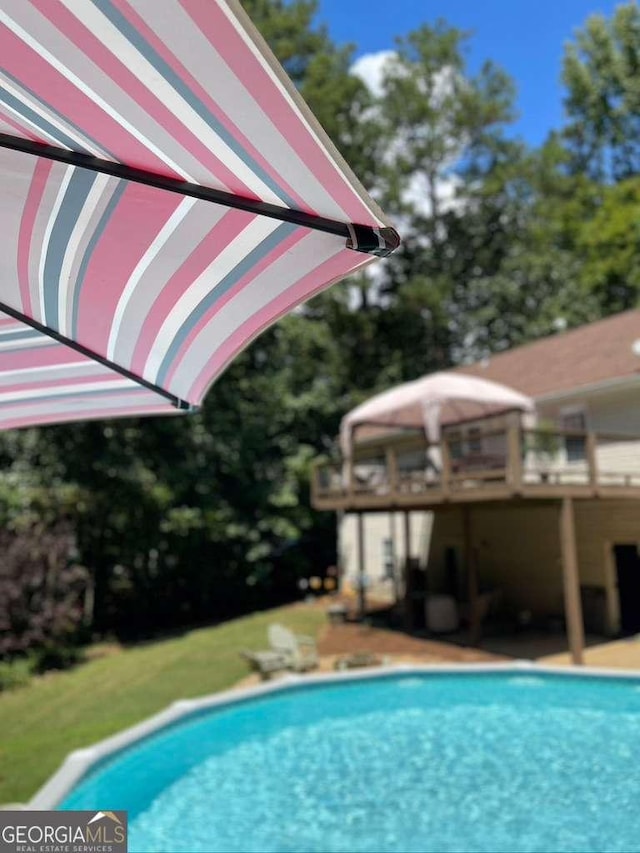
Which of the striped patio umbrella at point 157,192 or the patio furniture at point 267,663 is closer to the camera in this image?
the striped patio umbrella at point 157,192

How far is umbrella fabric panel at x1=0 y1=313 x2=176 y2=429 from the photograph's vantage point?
Answer: 3.81m

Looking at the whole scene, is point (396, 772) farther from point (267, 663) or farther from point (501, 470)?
point (501, 470)

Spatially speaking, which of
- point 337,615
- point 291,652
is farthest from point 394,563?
point 291,652

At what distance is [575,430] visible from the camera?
17.2 meters

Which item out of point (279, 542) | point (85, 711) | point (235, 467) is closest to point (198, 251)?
point (85, 711)

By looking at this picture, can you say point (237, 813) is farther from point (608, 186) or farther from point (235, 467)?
point (608, 186)

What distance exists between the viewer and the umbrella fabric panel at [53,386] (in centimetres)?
381

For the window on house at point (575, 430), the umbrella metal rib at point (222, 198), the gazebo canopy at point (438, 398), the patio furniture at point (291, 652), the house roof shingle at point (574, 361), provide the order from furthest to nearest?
the house roof shingle at point (574, 361)
the window on house at point (575, 430)
the gazebo canopy at point (438, 398)
the patio furniture at point (291, 652)
the umbrella metal rib at point (222, 198)

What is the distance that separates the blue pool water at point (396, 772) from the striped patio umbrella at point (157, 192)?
5.14 m

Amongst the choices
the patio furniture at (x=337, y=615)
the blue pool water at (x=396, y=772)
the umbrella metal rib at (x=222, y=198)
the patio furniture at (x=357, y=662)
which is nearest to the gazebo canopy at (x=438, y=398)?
the patio furniture at (x=357, y=662)

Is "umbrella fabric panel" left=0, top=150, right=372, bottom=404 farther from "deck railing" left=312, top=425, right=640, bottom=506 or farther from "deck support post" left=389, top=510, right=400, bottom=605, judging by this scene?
"deck support post" left=389, top=510, right=400, bottom=605

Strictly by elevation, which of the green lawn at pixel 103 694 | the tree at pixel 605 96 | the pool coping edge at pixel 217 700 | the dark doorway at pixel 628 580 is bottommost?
the green lawn at pixel 103 694

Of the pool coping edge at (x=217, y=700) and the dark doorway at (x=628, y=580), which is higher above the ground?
the dark doorway at (x=628, y=580)

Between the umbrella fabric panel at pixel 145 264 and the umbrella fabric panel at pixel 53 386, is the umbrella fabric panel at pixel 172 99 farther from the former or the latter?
the umbrella fabric panel at pixel 53 386
